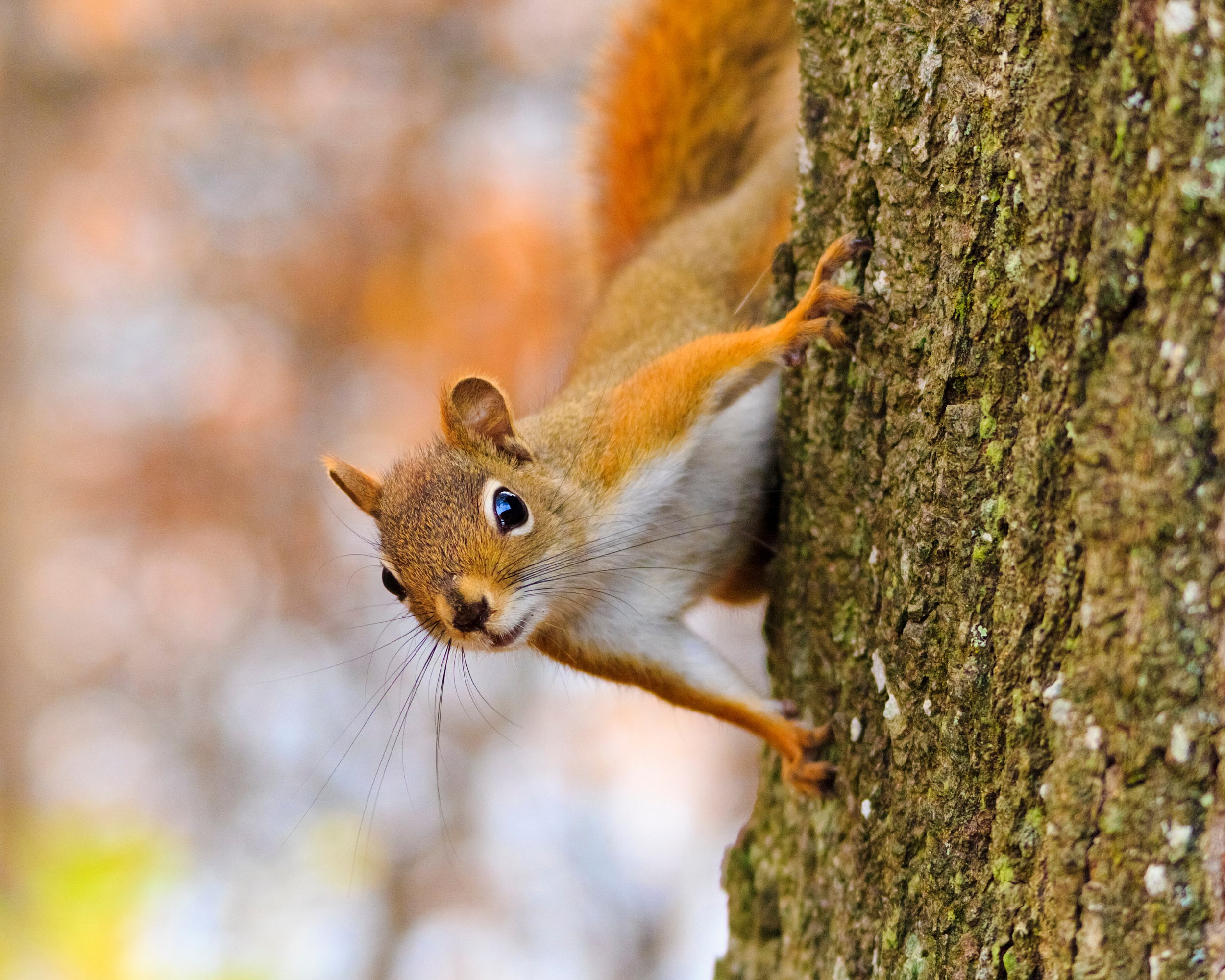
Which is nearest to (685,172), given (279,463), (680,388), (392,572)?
(680,388)

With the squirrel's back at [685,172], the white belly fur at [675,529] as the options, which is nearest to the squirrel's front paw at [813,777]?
the white belly fur at [675,529]

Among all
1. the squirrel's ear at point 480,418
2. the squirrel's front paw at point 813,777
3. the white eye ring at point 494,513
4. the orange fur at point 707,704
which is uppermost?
the squirrel's ear at point 480,418

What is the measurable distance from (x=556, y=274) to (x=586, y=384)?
2.43 meters

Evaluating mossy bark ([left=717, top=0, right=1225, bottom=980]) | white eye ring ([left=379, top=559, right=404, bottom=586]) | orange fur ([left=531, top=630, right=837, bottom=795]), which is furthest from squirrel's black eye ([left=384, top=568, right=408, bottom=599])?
mossy bark ([left=717, top=0, right=1225, bottom=980])

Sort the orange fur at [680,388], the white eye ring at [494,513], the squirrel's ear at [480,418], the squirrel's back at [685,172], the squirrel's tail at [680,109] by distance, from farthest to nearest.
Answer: the squirrel's tail at [680,109] → the squirrel's back at [685,172] → the squirrel's ear at [480,418] → the white eye ring at [494,513] → the orange fur at [680,388]

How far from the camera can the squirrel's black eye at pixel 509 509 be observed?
2.05 m

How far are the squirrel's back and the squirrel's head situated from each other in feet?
1.08

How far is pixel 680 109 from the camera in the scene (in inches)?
112

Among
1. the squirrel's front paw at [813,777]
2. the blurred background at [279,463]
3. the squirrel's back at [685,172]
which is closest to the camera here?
the squirrel's front paw at [813,777]

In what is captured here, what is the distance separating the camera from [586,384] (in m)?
2.52

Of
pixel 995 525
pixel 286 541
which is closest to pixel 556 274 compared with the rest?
pixel 286 541

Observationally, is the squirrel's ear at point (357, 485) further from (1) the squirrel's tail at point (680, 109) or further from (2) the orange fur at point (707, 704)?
(1) the squirrel's tail at point (680, 109)

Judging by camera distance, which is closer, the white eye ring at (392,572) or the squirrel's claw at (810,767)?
the squirrel's claw at (810,767)

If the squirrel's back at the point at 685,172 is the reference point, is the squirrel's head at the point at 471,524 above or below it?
below
